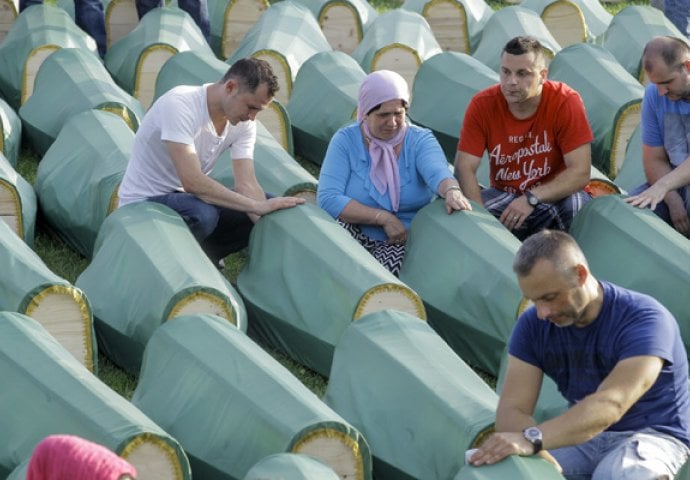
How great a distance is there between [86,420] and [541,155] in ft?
8.00

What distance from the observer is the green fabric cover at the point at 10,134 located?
6.99 meters

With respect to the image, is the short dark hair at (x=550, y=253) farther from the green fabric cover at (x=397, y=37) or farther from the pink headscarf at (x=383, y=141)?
the green fabric cover at (x=397, y=37)

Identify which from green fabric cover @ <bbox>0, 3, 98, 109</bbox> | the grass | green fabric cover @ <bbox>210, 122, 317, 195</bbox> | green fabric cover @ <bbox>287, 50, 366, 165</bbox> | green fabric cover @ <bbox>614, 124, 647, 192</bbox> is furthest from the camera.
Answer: green fabric cover @ <bbox>0, 3, 98, 109</bbox>

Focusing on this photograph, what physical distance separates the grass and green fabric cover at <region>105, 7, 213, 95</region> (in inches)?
35.1

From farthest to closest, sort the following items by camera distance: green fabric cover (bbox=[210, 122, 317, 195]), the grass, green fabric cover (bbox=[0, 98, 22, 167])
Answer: green fabric cover (bbox=[0, 98, 22, 167])
green fabric cover (bbox=[210, 122, 317, 195])
the grass

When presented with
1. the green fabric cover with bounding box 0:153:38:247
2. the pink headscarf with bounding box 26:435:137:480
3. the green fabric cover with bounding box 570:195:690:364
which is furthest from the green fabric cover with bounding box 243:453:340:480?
the green fabric cover with bounding box 0:153:38:247

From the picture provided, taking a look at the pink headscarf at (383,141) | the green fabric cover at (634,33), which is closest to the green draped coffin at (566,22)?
the green fabric cover at (634,33)

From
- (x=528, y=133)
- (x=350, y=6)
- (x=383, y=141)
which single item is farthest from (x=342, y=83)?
(x=350, y=6)

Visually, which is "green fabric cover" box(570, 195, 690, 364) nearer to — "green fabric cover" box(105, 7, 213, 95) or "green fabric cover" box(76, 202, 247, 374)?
"green fabric cover" box(76, 202, 247, 374)

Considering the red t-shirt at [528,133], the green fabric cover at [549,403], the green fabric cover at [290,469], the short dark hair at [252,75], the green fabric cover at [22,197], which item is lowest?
the green fabric cover at [22,197]

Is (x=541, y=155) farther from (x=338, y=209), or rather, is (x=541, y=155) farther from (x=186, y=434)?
(x=186, y=434)

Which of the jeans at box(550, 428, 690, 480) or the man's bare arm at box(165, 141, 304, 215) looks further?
the man's bare arm at box(165, 141, 304, 215)

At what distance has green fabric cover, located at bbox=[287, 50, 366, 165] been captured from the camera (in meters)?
7.33

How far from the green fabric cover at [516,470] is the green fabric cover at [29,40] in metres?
4.32
